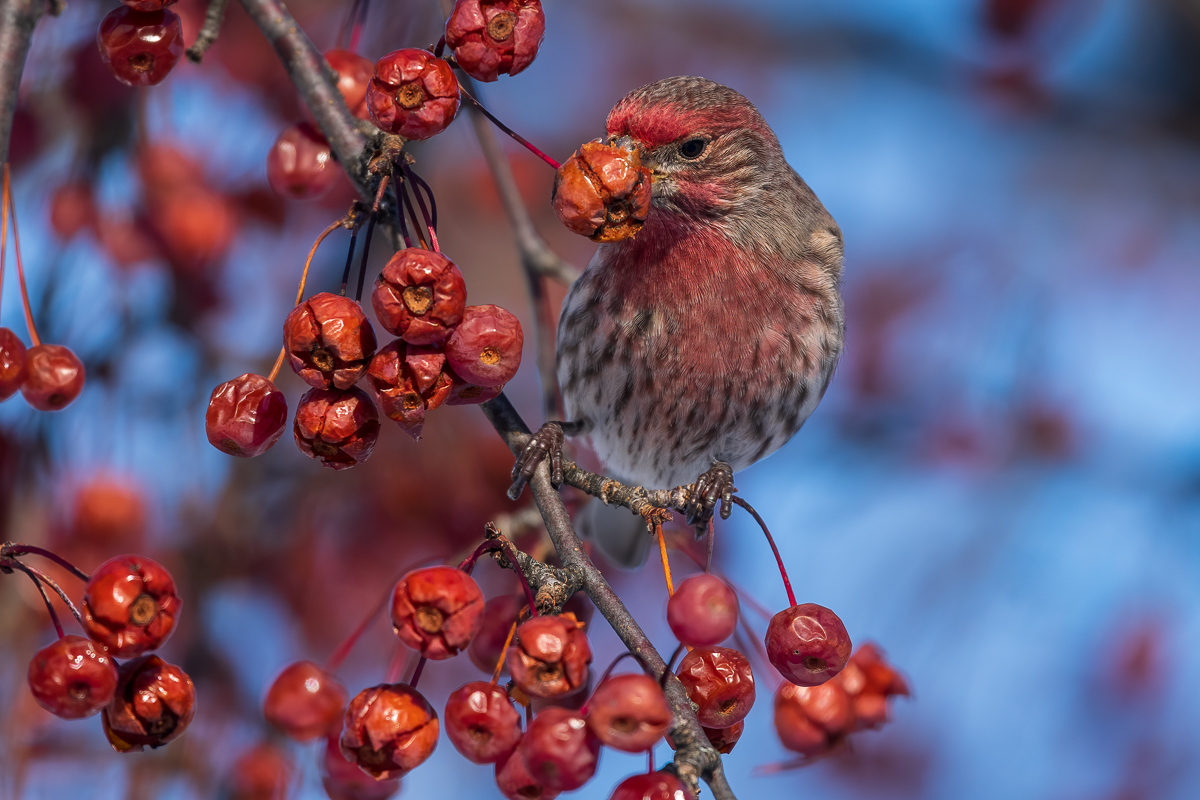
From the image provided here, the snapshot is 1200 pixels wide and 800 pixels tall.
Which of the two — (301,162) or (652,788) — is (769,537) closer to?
(652,788)

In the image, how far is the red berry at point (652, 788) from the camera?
50.3 inches

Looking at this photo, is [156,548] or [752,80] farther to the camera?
[752,80]

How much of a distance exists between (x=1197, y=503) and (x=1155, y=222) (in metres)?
2.59

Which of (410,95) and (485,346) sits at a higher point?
(410,95)

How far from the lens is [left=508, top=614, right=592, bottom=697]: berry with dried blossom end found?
1329 millimetres

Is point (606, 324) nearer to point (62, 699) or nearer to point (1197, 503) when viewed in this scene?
point (62, 699)

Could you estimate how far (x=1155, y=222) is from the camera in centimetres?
646

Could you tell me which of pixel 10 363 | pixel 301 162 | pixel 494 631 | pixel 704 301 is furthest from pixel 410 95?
pixel 704 301

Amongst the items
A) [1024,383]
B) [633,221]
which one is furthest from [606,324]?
[1024,383]

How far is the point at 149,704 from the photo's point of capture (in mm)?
1479

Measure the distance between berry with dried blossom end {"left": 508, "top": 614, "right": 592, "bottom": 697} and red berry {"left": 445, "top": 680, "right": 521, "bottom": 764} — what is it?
119mm

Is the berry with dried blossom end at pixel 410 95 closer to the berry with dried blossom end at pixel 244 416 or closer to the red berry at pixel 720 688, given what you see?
the berry with dried blossom end at pixel 244 416

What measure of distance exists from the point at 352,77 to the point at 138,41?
0.47 m

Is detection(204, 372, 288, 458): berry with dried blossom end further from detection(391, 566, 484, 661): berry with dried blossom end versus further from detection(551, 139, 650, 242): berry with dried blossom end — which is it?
detection(551, 139, 650, 242): berry with dried blossom end
